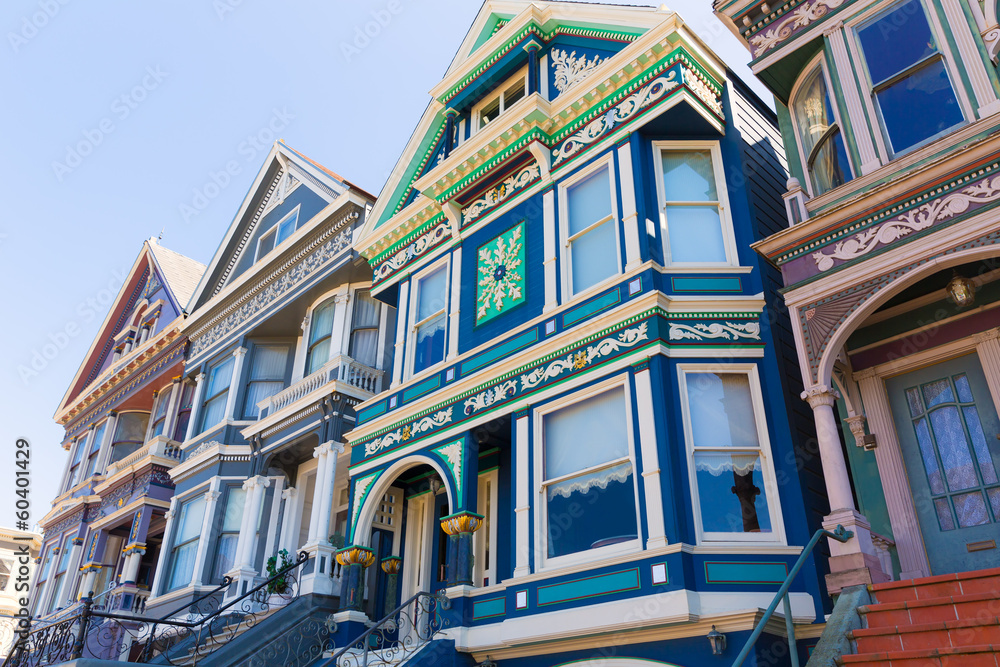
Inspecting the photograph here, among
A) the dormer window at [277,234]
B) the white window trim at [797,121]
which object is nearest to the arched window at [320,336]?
the dormer window at [277,234]

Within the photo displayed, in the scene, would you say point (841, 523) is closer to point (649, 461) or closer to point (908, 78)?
point (649, 461)

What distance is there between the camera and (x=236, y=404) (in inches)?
796

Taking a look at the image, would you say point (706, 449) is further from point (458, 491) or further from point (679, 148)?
point (679, 148)

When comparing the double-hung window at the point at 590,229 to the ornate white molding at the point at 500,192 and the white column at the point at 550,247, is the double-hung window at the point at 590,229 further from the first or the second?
the ornate white molding at the point at 500,192

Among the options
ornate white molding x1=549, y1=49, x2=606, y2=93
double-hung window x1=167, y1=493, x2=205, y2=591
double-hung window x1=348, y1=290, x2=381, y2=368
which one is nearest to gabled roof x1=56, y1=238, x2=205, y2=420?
double-hung window x1=167, y1=493, x2=205, y2=591

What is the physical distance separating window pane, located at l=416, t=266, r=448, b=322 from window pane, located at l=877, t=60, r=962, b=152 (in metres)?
7.78

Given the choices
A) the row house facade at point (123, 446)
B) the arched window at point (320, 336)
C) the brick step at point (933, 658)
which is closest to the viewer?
the brick step at point (933, 658)

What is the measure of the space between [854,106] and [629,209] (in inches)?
126

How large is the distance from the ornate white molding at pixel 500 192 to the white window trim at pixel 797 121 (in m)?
4.21

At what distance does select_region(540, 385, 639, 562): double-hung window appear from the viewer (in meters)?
9.84

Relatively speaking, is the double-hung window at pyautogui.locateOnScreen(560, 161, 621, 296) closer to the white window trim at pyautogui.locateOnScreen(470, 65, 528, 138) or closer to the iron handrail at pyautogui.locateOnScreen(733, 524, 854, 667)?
the white window trim at pyautogui.locateOnScreen(470, 65, 528, 138)

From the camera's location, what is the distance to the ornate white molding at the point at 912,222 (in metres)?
8.11

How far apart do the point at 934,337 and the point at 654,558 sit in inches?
179

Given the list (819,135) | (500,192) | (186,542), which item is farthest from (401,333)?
(186,542)
